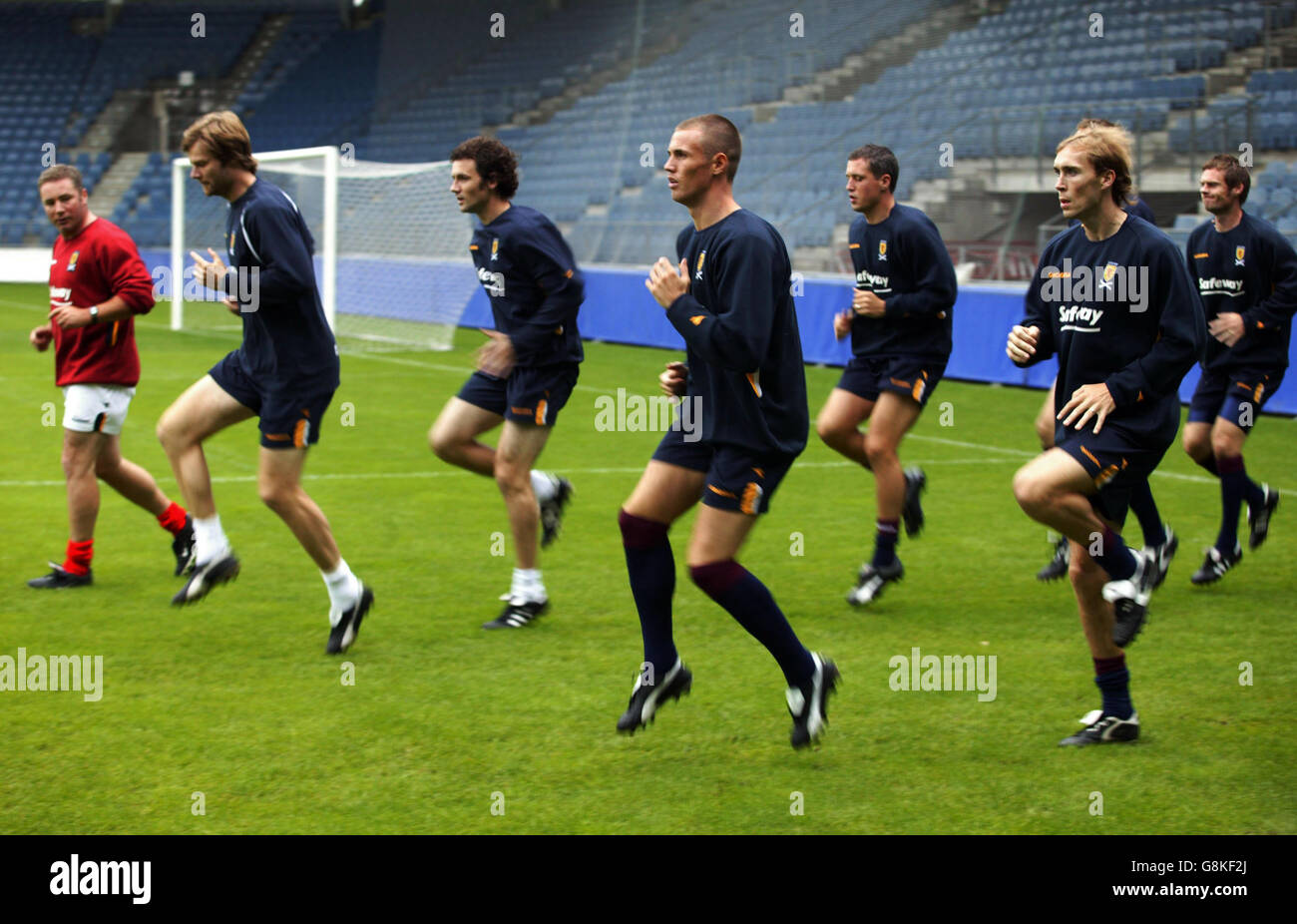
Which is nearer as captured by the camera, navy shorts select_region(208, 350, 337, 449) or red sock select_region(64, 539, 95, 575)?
navy shorts select_region(208, 350, 337, 449)

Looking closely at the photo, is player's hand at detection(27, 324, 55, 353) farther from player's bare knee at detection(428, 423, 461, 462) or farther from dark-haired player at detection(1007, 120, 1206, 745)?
dark-haired player at detection(1007, 120, 1206, 745)

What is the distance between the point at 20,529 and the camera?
27.9 ft

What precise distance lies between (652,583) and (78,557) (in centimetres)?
356

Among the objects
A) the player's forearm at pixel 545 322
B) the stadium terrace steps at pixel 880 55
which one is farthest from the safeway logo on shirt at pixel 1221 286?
the stadium terrace steps at pixel 880 55

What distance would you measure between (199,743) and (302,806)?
2.51 feet

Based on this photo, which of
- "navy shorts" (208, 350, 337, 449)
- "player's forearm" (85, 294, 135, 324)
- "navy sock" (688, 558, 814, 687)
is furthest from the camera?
"player's forearm" (85, 294, 135, 324)

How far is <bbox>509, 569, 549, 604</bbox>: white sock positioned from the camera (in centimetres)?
671

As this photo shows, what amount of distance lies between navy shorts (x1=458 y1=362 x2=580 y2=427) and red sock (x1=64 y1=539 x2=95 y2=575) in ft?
6.61

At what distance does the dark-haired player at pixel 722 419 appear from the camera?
4.56 meters

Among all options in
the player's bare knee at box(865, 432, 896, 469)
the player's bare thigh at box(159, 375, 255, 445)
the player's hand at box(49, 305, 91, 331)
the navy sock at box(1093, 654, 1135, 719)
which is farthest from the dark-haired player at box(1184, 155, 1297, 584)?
the player's hand at box(49, 305, 91, 331)

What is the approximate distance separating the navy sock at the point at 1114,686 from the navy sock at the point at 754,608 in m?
1.05

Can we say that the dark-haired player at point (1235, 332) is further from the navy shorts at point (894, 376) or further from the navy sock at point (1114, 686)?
the navy sock at point (1114, 686)

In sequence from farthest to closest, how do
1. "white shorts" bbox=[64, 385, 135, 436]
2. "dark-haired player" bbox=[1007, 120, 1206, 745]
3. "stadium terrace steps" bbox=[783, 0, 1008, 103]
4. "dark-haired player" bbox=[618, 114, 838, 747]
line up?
"stadium terrace steps" bbox=[783, 0, 1008, 103] → "white shorts" bbox=[64, 385, 135, 436] → "dark-haired player" bbox=[1007, 120, 1206, 745] → "dark-haired player" bbox=[618, 114, 838, 747]

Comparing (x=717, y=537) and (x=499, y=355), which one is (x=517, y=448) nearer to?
(x=499, y=355)
